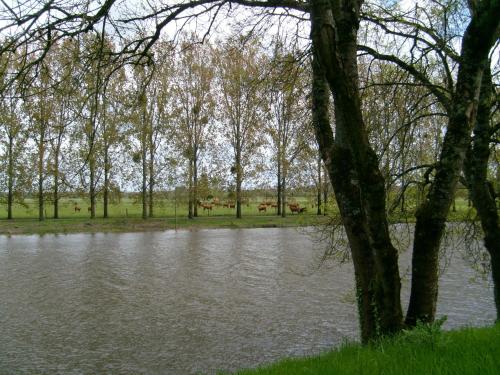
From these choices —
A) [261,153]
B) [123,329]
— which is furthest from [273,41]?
[261,153]

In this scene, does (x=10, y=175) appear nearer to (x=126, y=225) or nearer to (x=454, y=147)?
(x=126, y=225)

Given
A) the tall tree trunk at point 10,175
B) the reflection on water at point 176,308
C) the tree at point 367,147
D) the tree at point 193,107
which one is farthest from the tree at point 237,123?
the tree at point 367,147

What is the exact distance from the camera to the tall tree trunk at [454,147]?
4805 mm

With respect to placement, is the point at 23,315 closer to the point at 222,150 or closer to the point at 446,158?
the point at 446,158

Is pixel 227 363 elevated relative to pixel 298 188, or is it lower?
lower

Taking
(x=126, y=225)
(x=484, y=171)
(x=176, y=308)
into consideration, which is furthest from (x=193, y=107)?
(x=484, y=171)

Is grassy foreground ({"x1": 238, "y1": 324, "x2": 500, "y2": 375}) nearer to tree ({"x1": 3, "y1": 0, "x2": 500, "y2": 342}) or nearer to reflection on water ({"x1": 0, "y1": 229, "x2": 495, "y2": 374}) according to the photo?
tree ({"x1": 3, "y1": 0, "x2": 500, "y2": 342})

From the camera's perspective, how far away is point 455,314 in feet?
34.6

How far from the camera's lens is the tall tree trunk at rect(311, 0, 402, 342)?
4.03 metres

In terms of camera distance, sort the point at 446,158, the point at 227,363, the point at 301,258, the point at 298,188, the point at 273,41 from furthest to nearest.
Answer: the point at 298,188, the point at 301,258, the point at 227,363, the point at 273,41, the point at 446,158

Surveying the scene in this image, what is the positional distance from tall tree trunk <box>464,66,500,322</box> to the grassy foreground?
2.48 meters

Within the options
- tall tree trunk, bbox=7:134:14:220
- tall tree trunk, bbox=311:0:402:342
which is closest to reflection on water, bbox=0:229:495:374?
tall tree trunk, bbox=311:0:402:342

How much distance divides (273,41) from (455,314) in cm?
733

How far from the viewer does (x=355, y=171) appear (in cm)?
503
